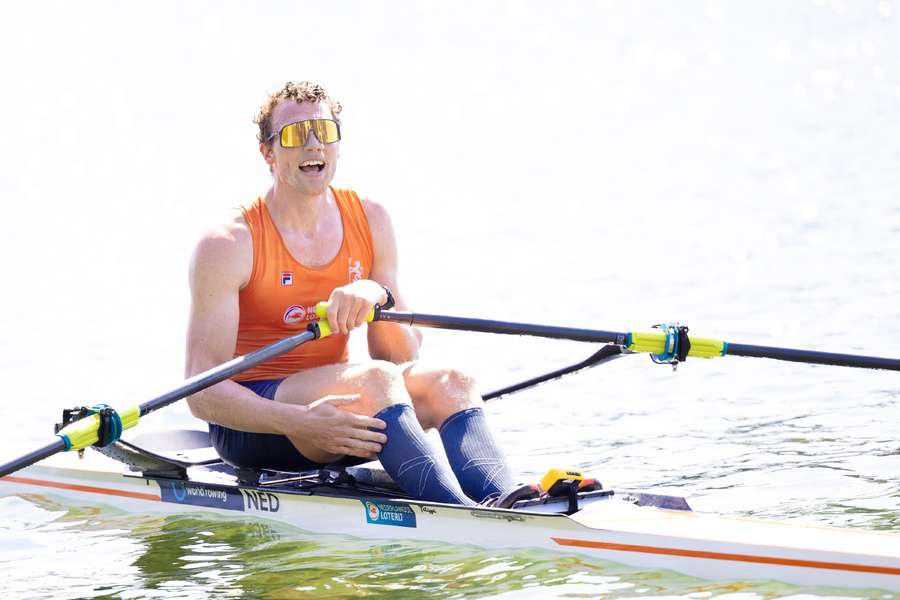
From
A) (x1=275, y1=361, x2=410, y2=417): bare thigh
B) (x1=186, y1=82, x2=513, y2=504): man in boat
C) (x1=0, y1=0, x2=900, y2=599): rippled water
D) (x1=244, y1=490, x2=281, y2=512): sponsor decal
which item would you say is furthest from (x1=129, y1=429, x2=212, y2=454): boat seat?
(x1=275, y1=361, x2=410, y2=417): bare thigh

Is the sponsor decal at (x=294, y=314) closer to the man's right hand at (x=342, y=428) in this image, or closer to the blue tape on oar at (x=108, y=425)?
the man's right hand at (x=342, y=428)

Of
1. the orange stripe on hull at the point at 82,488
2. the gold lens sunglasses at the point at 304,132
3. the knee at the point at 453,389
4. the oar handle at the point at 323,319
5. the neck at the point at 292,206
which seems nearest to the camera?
the oar handle at the point at 323,319

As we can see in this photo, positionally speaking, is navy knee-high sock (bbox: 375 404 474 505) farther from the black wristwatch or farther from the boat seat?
the boat seat

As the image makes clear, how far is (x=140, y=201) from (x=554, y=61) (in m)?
8.24

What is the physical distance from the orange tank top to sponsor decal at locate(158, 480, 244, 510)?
0.45 m

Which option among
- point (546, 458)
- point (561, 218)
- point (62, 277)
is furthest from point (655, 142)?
point (546, 458)

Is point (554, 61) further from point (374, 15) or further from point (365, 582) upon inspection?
point (365, 582)

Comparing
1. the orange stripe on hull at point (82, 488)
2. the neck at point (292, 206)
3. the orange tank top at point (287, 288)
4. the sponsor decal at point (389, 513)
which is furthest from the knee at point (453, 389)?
the orange stripe on hull at point (82, 488)

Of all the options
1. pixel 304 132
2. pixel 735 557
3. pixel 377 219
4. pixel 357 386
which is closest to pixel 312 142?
pixel 304 132

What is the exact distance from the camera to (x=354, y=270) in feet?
19.1

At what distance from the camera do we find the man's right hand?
529cm

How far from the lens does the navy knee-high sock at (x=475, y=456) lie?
5.32 m

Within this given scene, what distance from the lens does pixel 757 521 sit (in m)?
4.88

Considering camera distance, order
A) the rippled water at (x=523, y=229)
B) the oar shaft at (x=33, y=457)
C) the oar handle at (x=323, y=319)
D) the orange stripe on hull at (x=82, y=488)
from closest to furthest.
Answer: the oar shaft at (x=33, y=457), the oar handle at (x=323, y=319), the rippled water at (x=523, y=229), the orange stripe on hull at (x=82, y=488)
